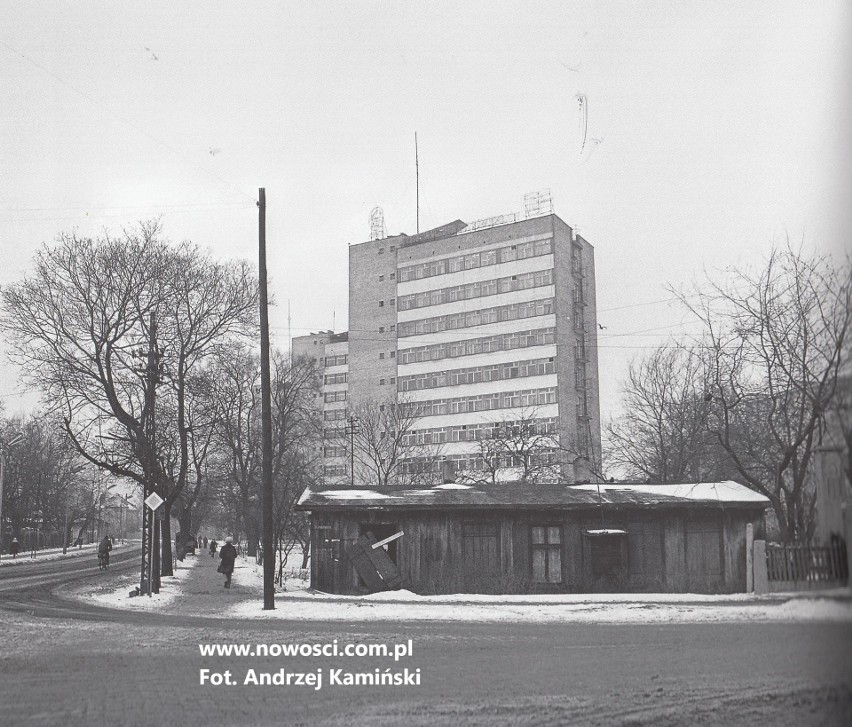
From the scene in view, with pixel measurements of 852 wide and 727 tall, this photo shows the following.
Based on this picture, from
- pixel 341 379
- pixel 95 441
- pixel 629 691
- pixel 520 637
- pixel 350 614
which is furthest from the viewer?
pixel 341 379

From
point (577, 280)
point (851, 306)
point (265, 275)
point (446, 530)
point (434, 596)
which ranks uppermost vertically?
point (577, 280)

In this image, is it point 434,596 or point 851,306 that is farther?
point 434,596

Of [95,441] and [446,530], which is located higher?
[95,441]

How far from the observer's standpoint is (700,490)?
24.7 metres

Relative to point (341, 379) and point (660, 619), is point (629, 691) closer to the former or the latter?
point (660, 619)

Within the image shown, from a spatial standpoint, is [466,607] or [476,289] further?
[476,289]

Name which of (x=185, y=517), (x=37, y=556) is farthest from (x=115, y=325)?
(x=37, y=556)

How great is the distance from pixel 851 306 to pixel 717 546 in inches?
940

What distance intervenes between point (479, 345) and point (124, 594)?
57.9 metres

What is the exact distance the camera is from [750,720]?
595 cm

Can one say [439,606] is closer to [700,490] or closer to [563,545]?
[563,545]

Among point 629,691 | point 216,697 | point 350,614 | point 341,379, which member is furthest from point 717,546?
point 341,379

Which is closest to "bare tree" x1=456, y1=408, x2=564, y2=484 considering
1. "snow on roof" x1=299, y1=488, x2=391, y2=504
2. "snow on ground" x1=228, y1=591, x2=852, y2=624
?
"snow on roof" x1=299, y1=488, x2=391, y2=504

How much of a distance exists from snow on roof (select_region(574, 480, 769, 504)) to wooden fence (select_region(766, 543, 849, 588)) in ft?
72.0
